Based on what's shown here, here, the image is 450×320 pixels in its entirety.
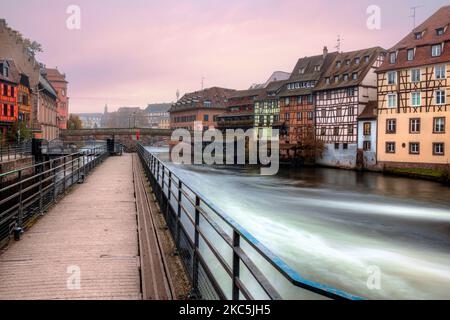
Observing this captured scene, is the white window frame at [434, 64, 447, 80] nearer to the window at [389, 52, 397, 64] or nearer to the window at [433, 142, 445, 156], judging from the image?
the window at [389, 52, 397, 64]

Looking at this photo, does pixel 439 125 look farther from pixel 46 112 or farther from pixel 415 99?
pixel 46 112

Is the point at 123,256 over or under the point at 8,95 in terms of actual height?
under

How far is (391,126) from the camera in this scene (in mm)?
43688

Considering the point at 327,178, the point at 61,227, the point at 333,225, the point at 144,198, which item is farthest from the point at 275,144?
the point at 61,227

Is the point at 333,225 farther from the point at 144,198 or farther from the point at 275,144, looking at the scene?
the point at 275,144

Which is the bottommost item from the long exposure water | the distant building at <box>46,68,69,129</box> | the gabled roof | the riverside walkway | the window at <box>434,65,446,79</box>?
the long exposure water

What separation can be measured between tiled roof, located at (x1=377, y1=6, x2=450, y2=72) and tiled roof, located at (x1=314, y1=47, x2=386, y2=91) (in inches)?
191

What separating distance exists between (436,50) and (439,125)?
745cm

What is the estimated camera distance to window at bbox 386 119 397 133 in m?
43.3

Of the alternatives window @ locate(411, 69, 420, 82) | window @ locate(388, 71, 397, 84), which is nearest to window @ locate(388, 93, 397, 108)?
window @ locate(388, 71, 397, 84)

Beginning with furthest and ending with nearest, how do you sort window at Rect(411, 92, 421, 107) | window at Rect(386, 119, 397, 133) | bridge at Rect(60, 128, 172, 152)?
1. bridge at Rect(60, 128, 172, 152)
2. window at Rect(386, 119, 397, 133)
3. window at Rect(411, 92, 421, 107)

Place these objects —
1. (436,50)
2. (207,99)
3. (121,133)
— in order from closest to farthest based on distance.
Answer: (436,50) < (121,133) < (207,99)

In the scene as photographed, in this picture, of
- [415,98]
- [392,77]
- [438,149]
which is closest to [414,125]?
[415,98]

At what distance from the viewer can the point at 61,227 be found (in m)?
8.49
